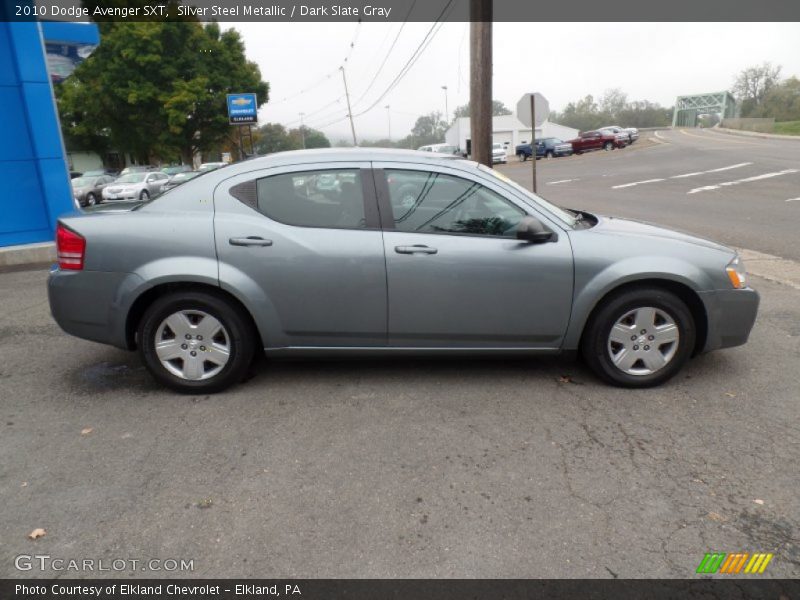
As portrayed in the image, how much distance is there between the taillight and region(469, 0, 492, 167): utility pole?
725 cm

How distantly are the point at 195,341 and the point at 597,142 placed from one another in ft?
137

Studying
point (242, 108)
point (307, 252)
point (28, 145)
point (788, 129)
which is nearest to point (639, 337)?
point (307, 252)

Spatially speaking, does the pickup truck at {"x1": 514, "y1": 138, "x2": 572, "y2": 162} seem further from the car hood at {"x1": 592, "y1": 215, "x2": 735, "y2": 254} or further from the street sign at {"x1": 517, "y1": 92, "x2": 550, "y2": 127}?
the car hood at {"x1": 592, "y1": 215, "x2": 735, "y2": 254}

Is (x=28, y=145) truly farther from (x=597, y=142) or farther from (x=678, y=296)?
(x=597, y=142)

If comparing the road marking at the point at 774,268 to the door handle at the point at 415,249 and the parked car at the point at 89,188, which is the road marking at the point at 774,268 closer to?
the door handle at the point at 415,249

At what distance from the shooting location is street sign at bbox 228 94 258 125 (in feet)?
125

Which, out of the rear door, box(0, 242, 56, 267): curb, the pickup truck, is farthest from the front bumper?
the pickup truck

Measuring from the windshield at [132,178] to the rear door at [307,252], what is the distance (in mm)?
24316

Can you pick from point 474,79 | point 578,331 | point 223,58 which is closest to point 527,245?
point 578,331

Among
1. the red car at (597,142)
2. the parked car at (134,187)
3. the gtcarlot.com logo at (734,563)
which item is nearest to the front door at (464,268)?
the gtcarlot.com logo at (734,563)

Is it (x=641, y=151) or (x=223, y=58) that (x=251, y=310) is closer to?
(x=641, y=151)

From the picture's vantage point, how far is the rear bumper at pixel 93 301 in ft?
12.2

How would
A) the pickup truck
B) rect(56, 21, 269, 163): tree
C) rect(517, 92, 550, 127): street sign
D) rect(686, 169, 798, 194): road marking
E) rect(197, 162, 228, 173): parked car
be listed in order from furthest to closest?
the pickup truck < rect(56, 21, 269, 163): tree < rect(686, 169, 798, 194): road marking < rect(517, 92, 550, 127): street sign < rect(197, 162, 228, 173): parked car

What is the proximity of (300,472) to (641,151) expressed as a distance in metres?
39.1
